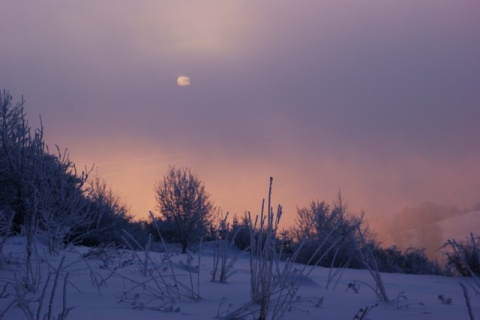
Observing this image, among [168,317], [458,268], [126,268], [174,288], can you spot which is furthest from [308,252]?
[168,317]

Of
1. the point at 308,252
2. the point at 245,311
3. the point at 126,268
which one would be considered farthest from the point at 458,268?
the point at 245,311

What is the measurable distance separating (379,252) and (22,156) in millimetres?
10802

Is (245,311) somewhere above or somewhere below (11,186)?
below

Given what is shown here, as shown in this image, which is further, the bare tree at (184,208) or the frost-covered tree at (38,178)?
the bare tree at (184,208)

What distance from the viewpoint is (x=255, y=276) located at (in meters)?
3.27

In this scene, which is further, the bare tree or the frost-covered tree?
the bare tree

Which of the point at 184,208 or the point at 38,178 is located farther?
the point at 184,208

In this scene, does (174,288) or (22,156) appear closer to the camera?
(174,288)

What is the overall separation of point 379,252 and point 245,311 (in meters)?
12.3

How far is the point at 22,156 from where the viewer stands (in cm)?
629

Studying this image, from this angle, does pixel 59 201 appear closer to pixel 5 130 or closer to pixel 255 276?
pixel 5 130

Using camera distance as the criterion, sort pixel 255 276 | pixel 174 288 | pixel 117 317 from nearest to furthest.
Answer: pixel 117 317, pixel 255 276, pixel 174 288

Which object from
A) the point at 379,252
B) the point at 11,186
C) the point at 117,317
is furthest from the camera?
the point at 379,252

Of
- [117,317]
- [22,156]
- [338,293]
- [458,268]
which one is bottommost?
[117,317]
